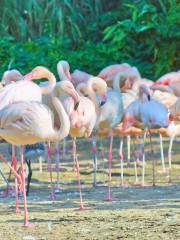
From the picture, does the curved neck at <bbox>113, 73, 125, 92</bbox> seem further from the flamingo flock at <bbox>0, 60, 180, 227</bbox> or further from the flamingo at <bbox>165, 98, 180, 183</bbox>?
the flamingo at <bbox>165, 98, 180, 183</bbox>

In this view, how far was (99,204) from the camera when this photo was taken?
8.37 m

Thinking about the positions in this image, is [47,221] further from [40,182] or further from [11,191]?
[40,182]

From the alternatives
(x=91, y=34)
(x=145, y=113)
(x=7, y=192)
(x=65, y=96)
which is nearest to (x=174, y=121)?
(x=145, y=113)

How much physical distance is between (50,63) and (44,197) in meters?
7.87

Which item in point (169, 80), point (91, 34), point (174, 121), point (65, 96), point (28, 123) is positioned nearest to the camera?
point (28, 123)

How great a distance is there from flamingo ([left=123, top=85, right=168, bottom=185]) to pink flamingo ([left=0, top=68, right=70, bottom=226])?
7.23ft

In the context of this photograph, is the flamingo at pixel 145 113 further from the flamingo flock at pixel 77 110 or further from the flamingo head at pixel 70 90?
the flamingo head at pixel 70 90

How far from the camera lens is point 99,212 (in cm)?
766

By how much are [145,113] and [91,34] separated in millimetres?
8283

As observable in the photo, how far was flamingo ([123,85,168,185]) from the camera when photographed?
965cm

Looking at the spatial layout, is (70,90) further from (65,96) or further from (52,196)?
(52,196)

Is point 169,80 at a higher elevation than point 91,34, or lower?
lower

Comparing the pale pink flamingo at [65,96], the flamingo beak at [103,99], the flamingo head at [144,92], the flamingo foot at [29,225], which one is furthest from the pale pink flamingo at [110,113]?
the flamingo foot at [29,225]

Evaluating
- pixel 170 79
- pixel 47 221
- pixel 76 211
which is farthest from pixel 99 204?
pixel 170 79
